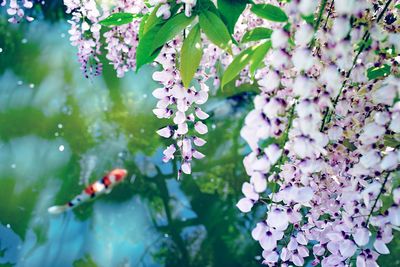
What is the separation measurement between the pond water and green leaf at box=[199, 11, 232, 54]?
2.89 meters

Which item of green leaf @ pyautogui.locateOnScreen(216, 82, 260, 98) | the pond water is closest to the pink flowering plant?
green leaf @ pyautogui.locateOnScreen(216, 82, 260, 98)

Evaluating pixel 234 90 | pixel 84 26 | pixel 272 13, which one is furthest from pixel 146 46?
pixel 234 90

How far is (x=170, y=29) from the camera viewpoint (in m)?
0.94

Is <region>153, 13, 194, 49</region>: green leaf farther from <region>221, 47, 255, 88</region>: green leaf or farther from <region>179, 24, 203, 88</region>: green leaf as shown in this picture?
<region>221, 47, 255, 88</region>: green leaf

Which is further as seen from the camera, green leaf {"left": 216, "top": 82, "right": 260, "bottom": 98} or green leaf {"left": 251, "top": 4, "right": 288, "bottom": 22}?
green leaf {"left": 216, "top": 82, "right": 260, "bottom": 98}

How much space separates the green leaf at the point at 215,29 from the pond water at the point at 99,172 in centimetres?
289

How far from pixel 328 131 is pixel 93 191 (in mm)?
2863

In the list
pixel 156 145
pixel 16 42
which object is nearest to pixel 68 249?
pixel 156 145

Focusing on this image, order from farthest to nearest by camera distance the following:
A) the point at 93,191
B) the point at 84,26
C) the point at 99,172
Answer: the point at 99,172
the point at 93,191
the point at 84,26

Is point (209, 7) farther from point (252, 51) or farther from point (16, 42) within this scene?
point (16, 42)

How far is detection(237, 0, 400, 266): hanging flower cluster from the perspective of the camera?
31.8 inches

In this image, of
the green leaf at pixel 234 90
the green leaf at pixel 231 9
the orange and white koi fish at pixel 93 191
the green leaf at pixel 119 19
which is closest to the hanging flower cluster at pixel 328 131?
the green leaf at pixel 231 9

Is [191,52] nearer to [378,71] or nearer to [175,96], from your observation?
[175,96]

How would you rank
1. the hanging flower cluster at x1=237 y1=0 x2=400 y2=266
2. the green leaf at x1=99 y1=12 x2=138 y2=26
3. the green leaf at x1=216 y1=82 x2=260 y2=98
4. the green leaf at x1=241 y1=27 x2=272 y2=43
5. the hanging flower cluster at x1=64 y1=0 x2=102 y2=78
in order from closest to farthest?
the hanging flower cluster at x1=237 y1=0 x2=400 y2=266 < the green leaf at x1=241 y1=27 x2=272 y2=43 < the green leaf at x1=99 y1=12 x2=138 y2=26 < the hanging flower cluster at x1=64 y1=0 x2=102 y2=78 < the green leaf at x1=216 y1=82 x2=260 y2=98
